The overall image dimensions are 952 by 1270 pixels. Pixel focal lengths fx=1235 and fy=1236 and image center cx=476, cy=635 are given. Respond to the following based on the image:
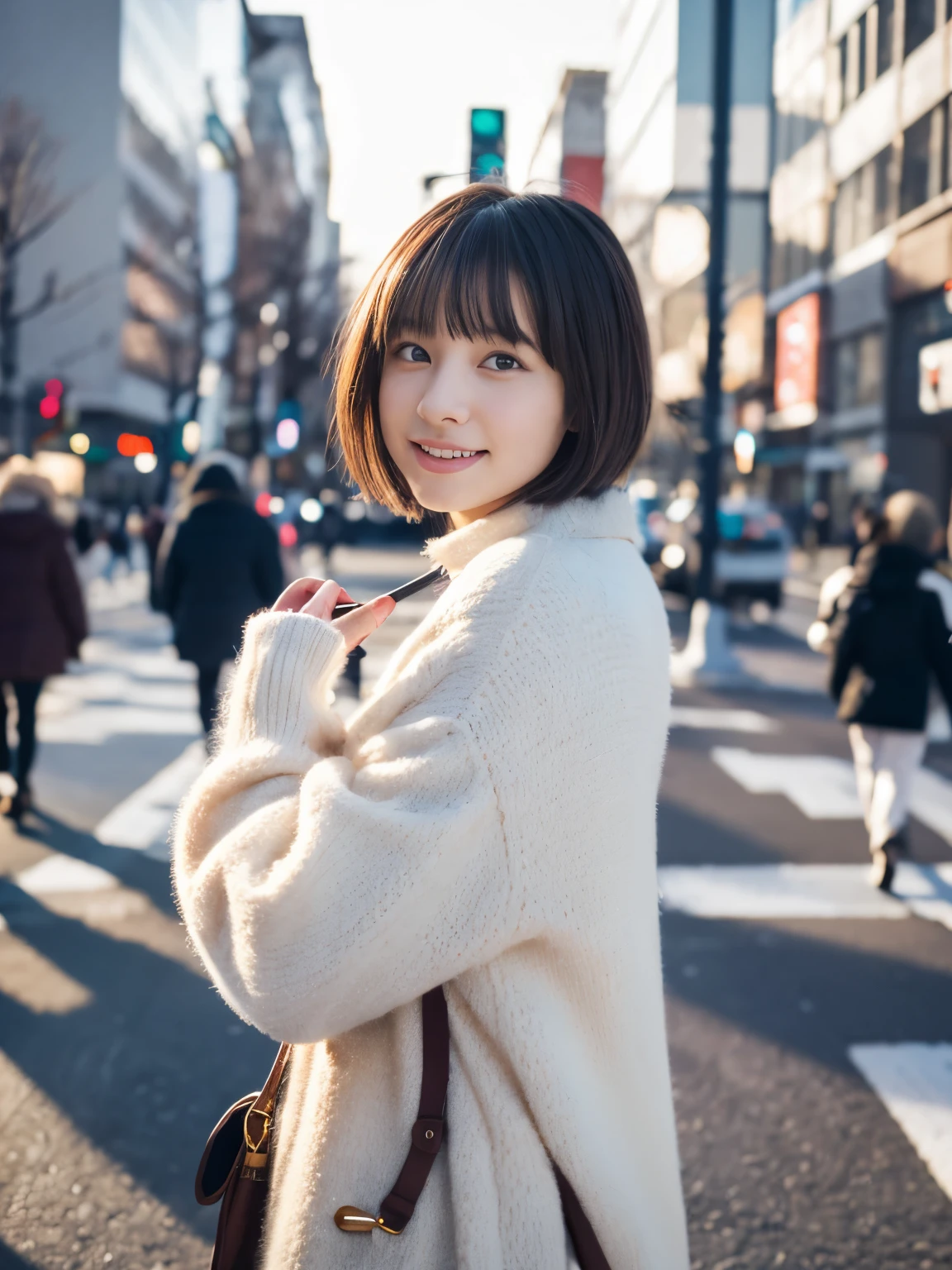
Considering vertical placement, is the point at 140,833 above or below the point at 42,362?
below

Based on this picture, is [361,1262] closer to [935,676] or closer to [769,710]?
[935,676]

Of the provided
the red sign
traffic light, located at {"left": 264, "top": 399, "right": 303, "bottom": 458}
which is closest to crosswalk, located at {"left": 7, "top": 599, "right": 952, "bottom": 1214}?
traffic light, located at {"left": 264, "top": 399, "right": 303, "bottom": 458}

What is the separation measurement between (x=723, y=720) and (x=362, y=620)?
8.73 m

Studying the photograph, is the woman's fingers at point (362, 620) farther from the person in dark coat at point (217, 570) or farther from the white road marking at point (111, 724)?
the white road marking at point (111, 724)

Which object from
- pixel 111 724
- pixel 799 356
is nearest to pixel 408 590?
Answer: pixel 111 724

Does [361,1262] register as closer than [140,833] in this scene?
Yes

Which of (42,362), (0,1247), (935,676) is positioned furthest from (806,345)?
(0,1247)

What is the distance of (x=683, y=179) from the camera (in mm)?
4898

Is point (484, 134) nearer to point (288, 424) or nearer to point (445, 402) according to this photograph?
point (445, 402)

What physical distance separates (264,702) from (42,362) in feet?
160

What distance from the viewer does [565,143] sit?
5.31m

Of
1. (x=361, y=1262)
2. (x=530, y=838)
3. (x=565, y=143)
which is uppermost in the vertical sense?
(x=565, y=143)

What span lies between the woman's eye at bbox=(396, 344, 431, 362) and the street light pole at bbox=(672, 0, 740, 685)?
10363 millimetres

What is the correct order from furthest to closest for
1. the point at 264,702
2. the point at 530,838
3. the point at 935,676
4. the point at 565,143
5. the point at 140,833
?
the point at 140,833, the point at 935,676, the point at 565,143, the point at 264,702, the point at 530,838
